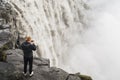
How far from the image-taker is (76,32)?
37125 mm

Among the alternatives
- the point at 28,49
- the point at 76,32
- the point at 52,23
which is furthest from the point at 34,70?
the point at 76,32

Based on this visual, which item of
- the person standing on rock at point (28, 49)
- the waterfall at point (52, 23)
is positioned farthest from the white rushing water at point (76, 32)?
the person standing on rock at point (28, 49)

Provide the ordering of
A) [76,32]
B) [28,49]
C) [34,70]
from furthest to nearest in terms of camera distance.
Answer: [76,32]
[34,70]
[28,49]

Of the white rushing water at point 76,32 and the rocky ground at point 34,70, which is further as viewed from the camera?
the white rushing water at point 76,32

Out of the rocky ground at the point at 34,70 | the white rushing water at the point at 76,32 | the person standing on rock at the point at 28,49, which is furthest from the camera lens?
the white rushing water at the point at 76,32

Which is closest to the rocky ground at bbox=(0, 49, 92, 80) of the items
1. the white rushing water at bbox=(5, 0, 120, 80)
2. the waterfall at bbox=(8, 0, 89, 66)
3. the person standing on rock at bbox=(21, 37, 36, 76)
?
the person standing on rock at bbox=(21, 37, 36, 76)

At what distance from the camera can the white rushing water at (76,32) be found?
27500 millimetres

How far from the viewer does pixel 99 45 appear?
39156 mm

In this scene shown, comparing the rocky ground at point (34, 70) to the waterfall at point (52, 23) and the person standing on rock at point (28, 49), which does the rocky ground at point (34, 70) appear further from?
the waterfall at point (52, 23)

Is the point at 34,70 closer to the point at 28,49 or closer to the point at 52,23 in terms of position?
the point at 28,49

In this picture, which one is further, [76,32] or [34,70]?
[76,32]

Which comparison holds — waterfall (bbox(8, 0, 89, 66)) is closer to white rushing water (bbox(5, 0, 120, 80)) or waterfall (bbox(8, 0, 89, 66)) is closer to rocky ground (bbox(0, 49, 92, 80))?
white rushing water (bbox(5, 0, 120, 80))

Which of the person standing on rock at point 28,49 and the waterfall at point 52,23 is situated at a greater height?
the waterfall at point 52,23

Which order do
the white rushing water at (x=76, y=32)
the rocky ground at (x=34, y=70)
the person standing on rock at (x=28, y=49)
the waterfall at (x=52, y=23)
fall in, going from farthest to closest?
the white rushing water at (x=76, y=32)
the waterfall at (x=52, y=23)
the rocky ground at (x=34, y=70)
the person standing on rock at (x=28, y=49)
